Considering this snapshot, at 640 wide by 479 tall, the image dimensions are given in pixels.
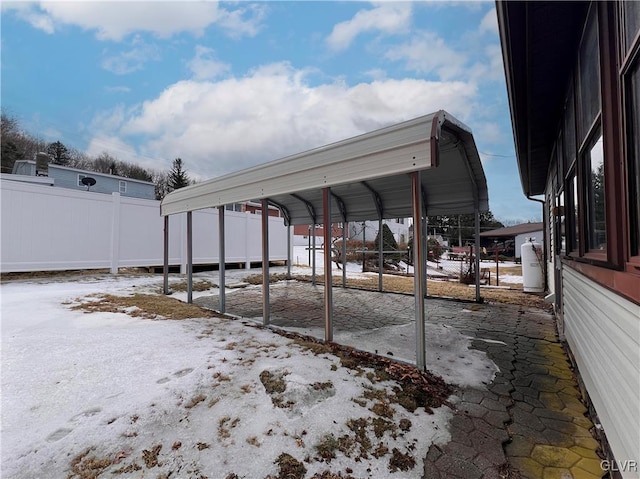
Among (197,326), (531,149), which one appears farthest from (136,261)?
(531,149)

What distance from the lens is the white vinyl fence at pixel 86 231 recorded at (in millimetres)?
8078

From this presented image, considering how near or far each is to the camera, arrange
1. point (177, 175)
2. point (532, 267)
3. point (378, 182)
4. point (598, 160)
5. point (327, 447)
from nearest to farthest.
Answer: point (327, 447) → point (598, 160) → point (378, 182) → point (532, 267) → point (177, 175)

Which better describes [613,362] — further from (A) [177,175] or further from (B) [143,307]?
(A) [177,175]

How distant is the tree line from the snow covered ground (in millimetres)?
28847

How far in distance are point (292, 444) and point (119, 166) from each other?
128 feet

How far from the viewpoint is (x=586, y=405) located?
2.57m

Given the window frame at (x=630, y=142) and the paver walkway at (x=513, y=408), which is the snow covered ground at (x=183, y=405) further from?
the window frame at (x=630, y=142)

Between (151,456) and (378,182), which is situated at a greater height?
(378,182)

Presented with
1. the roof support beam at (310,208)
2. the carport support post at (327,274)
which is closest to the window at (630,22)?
the carport support post at (327,274)

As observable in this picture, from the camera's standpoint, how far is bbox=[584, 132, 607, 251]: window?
7.42 feet

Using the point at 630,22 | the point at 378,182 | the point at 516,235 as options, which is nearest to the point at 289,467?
the point at 630,22

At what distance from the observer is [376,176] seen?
126 inches

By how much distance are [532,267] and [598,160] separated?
7.06 meters

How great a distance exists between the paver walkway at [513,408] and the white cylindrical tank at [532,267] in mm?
2920
